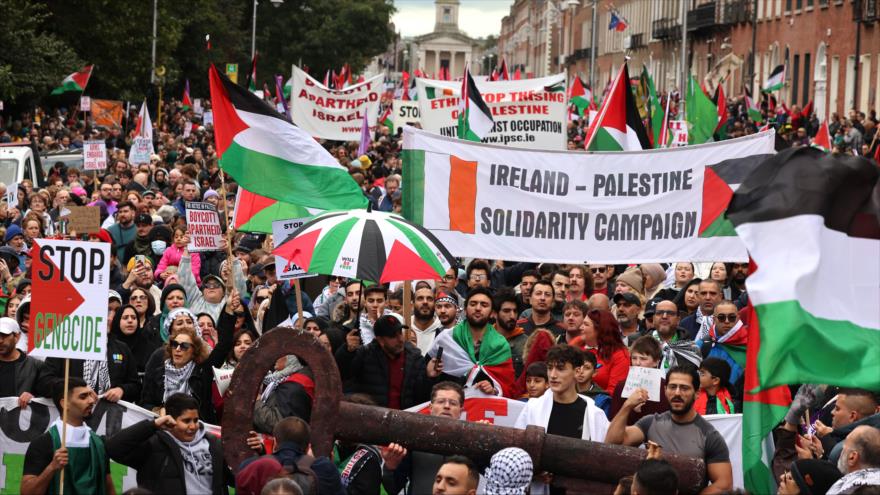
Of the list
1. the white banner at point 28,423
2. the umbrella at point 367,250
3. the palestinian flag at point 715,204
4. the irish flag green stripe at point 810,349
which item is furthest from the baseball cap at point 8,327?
the irish flag green stripe at point 810,349

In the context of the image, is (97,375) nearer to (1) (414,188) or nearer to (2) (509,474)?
(1) (414,188)

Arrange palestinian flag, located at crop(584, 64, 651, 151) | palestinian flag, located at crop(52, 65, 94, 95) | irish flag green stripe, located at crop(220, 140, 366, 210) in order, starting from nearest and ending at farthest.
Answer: irish flag green stripe, located at crop(220, 140, 366, 210) < palestinian flag, located at crop(584, 64, 651, 151) < palestinian flag, located at crop(52, 65, 94, 95)

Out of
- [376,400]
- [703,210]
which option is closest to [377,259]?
[376,400]

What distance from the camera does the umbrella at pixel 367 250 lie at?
9328mm

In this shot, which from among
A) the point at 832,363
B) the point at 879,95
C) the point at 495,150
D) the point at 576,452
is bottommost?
the point at 576,452

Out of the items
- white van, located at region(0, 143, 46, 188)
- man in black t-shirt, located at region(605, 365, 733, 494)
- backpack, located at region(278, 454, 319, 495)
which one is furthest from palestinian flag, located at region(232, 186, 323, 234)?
white van, located at region(0, 143, 46, 188)

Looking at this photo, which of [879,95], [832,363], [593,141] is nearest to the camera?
[832,363]

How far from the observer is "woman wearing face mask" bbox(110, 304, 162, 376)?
1031 cm

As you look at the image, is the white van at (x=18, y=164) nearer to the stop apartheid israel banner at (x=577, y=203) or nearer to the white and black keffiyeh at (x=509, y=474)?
the stop apartheid israel banner at (x=577, y=203)

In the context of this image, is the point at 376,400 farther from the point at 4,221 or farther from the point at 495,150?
the point at 4,221

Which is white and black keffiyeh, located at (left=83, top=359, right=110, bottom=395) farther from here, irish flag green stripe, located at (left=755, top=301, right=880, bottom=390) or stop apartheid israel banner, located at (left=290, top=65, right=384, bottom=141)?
stop apartheid israel banner, located at (left=290, top=65, right=384, bottom=141)

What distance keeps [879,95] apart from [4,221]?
111 feet

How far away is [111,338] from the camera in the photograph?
9898 millimetres

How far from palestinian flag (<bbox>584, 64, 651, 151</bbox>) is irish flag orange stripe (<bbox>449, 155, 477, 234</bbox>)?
12.4 feet
